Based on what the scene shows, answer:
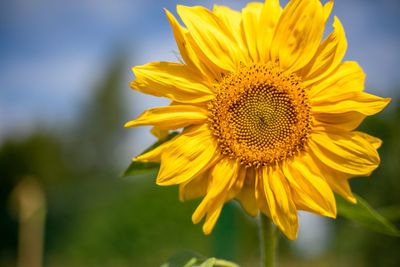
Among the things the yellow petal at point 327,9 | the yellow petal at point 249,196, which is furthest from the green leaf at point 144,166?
the yellow petal at point 327,9

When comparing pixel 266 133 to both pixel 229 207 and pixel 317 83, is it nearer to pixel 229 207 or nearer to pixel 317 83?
pixel 317 83

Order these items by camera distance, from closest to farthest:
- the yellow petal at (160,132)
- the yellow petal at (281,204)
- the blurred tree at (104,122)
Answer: the yellow petal at (281,204) < the yellow petal at (160,132) < the blurred tree at (104,122)

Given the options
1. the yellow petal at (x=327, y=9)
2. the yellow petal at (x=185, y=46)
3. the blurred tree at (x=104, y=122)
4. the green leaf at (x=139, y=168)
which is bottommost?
the blurred tree at (x=104, y=122)

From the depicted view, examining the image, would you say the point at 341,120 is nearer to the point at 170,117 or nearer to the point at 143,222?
the point at 170,117

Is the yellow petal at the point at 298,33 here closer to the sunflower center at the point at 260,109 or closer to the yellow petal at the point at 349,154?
the sunflower center at the point at 260,109

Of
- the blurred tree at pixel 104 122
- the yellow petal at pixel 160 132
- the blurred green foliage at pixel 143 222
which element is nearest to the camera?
the yellow petal at pixel 160 132

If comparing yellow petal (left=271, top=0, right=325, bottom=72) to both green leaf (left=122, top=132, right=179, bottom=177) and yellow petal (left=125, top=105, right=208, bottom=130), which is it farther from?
green leaf (left=122, top=132, right=179, bottom=177)

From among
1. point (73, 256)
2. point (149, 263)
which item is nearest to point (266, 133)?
point (149, 263)
